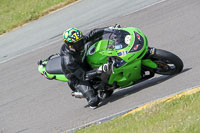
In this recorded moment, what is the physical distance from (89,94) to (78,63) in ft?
2.45

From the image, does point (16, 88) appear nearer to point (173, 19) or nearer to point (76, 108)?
point (76, 108)

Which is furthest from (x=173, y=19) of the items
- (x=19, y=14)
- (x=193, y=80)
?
(x=19, y=14)

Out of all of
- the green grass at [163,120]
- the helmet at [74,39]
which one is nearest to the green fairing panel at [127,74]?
the helmet at [74,39]

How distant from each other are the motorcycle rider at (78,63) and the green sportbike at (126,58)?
6.6 inches

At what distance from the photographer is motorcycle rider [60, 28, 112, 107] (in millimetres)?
8336

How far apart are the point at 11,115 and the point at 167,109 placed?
185 inches

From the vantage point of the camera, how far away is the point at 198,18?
469 inches

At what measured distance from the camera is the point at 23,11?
19.4 m

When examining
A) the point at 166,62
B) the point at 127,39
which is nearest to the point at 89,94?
the point at 127,39

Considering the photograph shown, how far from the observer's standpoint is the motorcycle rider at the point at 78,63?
8336mm

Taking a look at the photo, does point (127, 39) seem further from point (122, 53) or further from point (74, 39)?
point (74, 39)

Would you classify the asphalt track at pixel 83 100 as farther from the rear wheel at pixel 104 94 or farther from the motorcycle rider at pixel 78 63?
the motorcycle rider at pixel 78 63

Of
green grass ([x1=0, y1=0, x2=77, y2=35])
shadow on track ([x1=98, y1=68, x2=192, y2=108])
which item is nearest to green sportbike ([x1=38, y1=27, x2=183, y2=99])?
shadow on track ([x1=98, y1=68, x2=192, y2=108])

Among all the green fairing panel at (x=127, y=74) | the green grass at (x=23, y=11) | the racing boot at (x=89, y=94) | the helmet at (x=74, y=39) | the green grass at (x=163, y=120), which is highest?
the helmet at (x=74, y=39)
